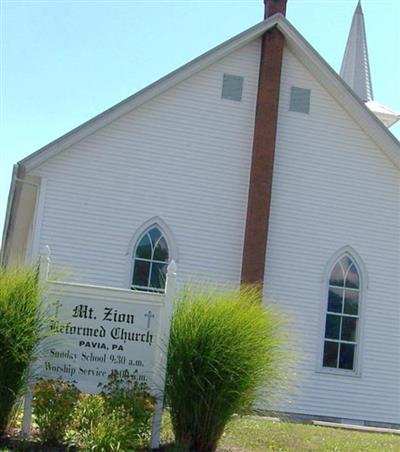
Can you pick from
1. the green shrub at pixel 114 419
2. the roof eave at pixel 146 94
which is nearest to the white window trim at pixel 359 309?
the roof eave at pixel 146 94

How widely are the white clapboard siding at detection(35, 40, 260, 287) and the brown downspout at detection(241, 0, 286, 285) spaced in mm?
263

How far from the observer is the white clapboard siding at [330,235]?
695 inches

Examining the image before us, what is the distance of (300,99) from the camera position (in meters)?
18.5

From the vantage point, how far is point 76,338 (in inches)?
360

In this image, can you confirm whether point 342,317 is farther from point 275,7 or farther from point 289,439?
point 289,439

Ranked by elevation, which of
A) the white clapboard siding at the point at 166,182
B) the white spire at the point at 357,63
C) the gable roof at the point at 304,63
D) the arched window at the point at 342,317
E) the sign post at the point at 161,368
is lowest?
the sign post at the point at 161,368

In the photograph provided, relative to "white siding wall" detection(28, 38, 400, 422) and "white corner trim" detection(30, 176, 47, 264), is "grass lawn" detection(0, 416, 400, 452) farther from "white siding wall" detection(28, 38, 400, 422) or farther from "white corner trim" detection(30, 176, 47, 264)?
"white corner trim" detection(30, 176, 47, 264)

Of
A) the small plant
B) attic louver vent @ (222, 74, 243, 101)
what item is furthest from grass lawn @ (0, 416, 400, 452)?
attic louver vent @ (222, 74, 243, 101)

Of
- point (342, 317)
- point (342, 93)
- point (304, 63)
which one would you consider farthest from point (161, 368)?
point (304, 63)

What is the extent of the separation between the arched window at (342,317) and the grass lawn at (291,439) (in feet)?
15.4

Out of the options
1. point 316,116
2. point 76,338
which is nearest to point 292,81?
point 316,116

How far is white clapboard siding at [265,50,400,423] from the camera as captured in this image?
1764cm

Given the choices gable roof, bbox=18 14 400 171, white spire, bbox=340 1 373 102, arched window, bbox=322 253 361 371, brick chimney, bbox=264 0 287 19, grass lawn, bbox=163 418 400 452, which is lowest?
grass lawn, bbox=163 418 400 452

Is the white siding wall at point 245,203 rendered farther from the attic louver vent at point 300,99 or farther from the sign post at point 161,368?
the sign post at point 161,368
